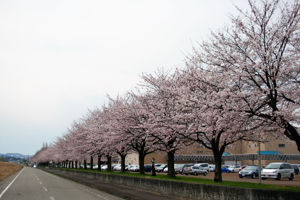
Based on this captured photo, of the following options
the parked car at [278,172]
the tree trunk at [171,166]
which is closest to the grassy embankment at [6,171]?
the tree trunk at [171,166]

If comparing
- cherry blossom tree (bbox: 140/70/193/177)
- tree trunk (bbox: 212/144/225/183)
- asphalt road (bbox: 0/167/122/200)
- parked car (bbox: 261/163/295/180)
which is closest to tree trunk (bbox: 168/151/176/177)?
cherry blossom tree (bbox: 140/70/193/177)

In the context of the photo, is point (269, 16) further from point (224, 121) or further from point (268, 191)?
point (268, 191)

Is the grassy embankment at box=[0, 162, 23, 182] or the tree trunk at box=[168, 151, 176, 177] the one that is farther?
the grassy embankment at box=[0, 162, 23, 182]

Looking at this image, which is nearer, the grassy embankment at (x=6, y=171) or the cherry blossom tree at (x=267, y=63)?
the cherry blossom tree at (x=267, y=63)

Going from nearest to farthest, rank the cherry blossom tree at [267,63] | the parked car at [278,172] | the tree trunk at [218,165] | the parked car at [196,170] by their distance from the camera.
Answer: the cherry blossom tree at [267,63] < the tree trunk at [218,165] < the parked car at [278,172] < the parked car at [196,170]

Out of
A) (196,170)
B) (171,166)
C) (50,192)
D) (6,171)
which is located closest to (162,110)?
(171,166)

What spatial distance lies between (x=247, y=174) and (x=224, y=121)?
23603mm

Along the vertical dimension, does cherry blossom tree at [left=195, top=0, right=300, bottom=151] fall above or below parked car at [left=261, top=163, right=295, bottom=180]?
above

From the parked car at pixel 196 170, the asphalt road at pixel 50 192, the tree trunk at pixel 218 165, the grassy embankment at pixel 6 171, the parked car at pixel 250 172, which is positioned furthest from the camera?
the grassy embankment at pixel 6 171

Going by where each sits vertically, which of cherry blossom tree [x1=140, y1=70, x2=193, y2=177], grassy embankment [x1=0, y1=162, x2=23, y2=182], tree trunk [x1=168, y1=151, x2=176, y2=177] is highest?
cherry blossom tree [x1=140, y1=70, x2=193, y2=177]

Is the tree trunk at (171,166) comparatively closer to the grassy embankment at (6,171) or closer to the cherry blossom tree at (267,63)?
the cherry blossom tree at (267,63)

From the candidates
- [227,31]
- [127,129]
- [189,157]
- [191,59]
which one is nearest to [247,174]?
[127,129]

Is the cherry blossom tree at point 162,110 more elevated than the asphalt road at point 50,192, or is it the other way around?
the cherry blossom tree at point 162,110

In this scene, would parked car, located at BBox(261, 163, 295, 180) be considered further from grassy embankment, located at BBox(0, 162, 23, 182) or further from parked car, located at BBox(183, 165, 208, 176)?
grassy embankment, located at BBox(0, 162, 23, 182)
